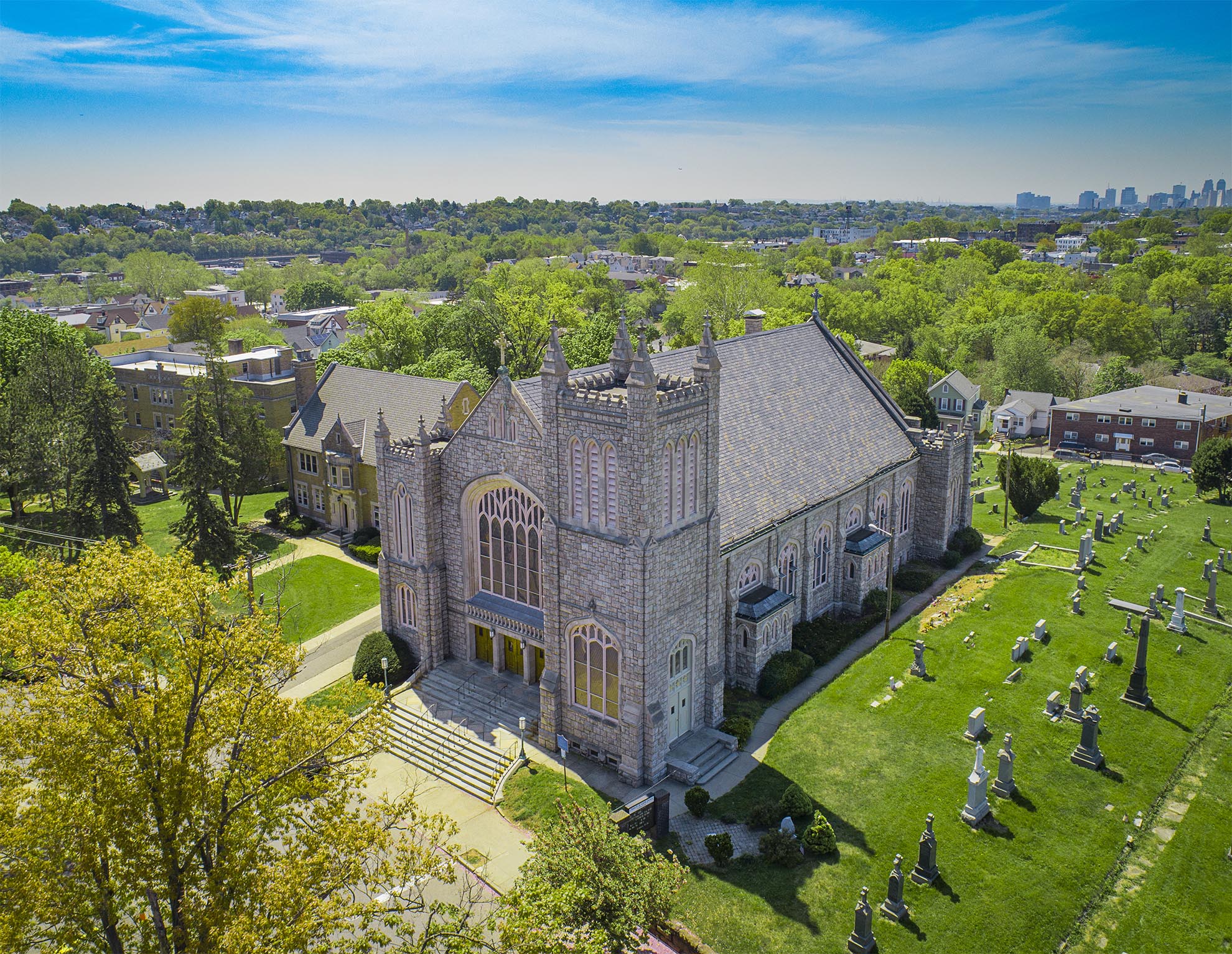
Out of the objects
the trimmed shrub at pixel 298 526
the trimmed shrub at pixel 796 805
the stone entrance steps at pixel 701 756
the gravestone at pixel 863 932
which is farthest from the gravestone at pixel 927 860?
the trimmed shrub at pixel 298 526

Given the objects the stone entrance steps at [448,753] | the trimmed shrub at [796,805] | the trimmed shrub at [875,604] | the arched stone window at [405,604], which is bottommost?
the stone entrance steps at [448,753]

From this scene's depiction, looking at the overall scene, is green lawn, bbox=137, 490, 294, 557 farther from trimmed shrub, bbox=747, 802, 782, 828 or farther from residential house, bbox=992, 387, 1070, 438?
residential house, bbox=992, 387, 1070, 438

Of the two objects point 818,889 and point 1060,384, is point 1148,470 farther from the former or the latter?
point 818,889

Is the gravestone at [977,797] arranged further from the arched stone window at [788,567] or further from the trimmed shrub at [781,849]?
the arched stone window at [788,567]

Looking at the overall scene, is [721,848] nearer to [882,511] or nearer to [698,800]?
[698,800]

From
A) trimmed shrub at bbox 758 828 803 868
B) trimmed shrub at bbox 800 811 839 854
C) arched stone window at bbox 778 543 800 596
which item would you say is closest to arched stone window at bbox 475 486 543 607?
arched stone window at bbox 778 543 800 596
